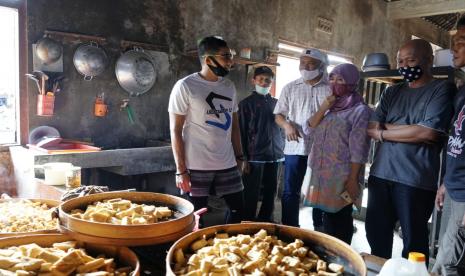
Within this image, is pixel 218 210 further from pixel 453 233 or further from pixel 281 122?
pixel 453 233

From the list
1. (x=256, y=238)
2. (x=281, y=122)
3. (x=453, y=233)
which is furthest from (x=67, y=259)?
(x=281, y=122)

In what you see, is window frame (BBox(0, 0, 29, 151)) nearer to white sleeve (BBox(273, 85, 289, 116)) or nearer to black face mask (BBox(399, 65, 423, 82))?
white sleeve (BBox(273, 85, 289, 116))

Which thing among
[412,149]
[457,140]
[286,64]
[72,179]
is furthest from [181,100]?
[286,64]

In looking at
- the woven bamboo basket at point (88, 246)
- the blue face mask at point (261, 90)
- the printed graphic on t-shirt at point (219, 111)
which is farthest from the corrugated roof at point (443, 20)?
the woven bamboo basket at point (88, 246)

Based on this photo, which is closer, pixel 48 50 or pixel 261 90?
pixel 48 50

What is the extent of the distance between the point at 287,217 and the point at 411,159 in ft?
4.55

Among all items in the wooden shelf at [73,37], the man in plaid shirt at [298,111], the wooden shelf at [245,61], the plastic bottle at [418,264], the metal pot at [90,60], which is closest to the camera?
the plastic bottle at [418,264]

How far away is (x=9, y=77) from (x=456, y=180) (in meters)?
3.71

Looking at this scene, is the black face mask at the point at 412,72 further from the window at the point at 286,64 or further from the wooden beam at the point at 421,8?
the wooden beam at the point at 421,8

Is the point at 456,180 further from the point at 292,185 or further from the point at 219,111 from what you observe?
the point at 292,185

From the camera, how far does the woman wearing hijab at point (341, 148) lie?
2299 mm

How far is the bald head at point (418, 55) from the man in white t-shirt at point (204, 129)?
1063 millimetres

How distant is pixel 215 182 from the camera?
7.85ft

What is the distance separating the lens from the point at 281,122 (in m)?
3.03
